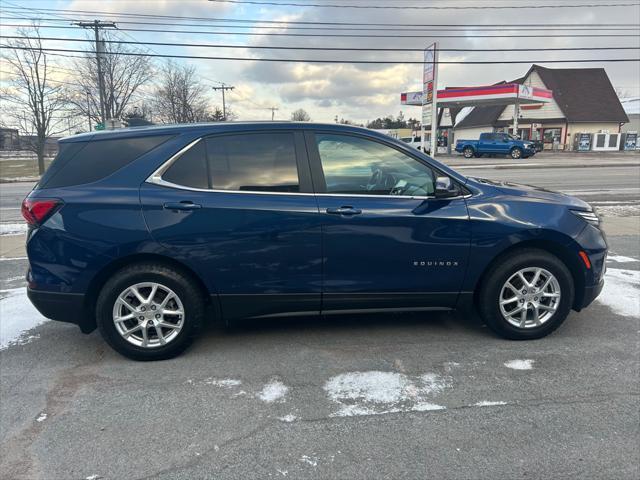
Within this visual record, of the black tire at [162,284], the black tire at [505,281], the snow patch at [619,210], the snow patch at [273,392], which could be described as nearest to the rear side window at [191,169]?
the black tire at [162,284]

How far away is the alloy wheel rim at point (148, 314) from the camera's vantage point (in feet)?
11.6

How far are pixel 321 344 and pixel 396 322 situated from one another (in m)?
0.82

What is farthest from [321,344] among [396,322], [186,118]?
[186,118]

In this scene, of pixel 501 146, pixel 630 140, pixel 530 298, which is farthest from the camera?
pixel 630 140

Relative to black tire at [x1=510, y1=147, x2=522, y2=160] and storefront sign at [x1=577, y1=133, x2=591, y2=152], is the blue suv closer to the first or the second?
black tire at [x1=510, y1=147, x2=522, y2=160]

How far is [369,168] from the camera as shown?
12.3 ft

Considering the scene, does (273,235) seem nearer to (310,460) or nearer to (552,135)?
(310,460)

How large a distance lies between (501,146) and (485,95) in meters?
5.04

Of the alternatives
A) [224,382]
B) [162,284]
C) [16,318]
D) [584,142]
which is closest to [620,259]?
[224,382]

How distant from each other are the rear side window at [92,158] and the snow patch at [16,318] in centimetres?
147

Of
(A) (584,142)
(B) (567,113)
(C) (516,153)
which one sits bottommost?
(C) (516,153)

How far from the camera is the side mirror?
363 centimetres

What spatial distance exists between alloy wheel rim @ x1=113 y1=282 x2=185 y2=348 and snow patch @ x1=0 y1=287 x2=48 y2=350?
46.6 inches

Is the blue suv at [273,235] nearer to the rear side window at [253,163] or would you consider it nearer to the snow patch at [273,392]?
the rear side window at [253,163]
